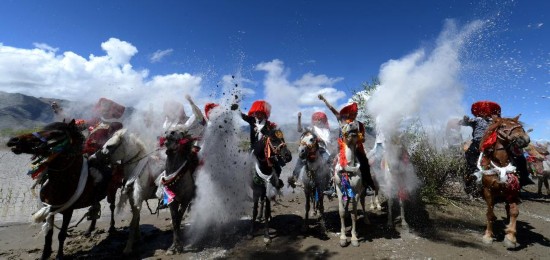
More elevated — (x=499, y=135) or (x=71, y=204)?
A: (x=499, y=135)

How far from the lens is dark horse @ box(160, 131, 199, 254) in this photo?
599cm

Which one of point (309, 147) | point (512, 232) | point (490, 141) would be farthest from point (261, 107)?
point (512, 232)

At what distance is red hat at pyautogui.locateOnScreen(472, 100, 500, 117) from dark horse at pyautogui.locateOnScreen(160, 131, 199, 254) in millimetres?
7058

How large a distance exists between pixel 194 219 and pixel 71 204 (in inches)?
108

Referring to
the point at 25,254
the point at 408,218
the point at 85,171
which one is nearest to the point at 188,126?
the point at 85,171

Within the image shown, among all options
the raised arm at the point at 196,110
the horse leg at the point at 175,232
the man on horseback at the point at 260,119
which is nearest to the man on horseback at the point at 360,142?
the man on horseback at the point at 260,119

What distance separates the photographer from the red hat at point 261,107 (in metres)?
7.43

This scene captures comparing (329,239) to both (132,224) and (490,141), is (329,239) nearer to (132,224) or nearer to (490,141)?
(490,141)

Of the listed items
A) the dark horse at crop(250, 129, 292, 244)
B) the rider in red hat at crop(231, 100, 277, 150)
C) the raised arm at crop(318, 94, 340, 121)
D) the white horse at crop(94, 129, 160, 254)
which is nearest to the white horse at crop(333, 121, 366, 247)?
the raised arm at crop(318, 94, 340, 121)

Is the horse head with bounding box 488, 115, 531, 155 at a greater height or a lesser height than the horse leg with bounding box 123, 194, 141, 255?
greater

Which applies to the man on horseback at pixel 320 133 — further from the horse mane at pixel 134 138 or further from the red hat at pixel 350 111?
the horse mane at pixel 134 138

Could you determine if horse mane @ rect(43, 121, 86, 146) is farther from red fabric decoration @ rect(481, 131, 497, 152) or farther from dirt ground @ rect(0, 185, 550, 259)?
red fabric decoration @ rect(481, 131, 497, 152)

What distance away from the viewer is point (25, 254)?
6.47 meters

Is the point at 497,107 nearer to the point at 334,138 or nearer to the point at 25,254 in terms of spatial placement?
the point at 334,138
